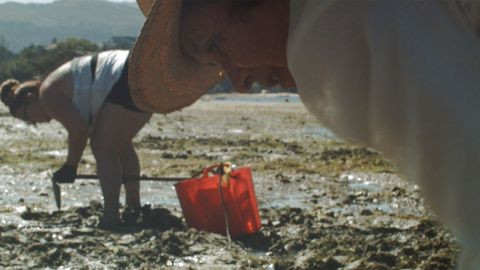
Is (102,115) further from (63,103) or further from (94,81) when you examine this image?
(63,103)

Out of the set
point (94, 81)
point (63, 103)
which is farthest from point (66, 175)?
point (94, 81)

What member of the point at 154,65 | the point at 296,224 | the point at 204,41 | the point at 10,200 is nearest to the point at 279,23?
the point at 204,41

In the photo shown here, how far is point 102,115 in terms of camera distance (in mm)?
6535

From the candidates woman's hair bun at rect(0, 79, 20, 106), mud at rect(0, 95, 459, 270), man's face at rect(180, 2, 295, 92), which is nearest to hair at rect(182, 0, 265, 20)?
man's face at rect(180, 2, 295, 92)

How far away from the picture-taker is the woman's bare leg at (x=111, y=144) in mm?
6504

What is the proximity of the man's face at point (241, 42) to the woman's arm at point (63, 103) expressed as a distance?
479cm

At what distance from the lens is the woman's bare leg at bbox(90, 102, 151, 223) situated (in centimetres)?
650

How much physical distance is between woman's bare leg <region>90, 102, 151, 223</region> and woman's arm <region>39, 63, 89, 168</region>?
0.63 feet

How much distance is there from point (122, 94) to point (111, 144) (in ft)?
1.32

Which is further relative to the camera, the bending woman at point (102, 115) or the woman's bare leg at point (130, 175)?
the woman's bare leg at point (130, 175)

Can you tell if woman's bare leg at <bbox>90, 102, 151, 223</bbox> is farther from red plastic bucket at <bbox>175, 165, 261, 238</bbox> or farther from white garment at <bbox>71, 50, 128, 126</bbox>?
red plastic bucket at <bbox>175, 165, 261, 238</bbox>

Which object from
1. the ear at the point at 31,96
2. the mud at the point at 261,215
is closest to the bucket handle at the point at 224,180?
the mud at the point at 261,215

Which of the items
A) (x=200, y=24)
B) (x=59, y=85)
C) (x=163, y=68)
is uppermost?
(x=200, y=24)

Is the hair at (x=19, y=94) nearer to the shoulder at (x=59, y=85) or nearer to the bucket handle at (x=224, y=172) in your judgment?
the shoulder at (x=59, y=85)
